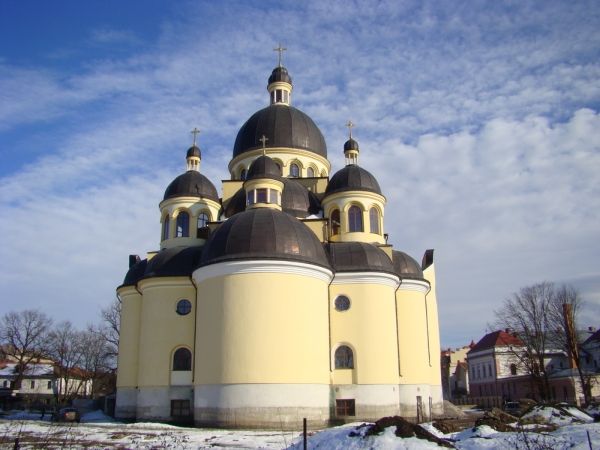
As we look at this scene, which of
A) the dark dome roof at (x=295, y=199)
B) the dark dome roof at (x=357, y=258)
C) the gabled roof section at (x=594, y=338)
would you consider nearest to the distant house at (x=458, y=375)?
the gabled roof section at (x=594, y=338)

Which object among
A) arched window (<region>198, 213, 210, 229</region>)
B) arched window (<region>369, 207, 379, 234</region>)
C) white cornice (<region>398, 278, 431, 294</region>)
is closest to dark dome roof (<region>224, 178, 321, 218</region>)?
arched window (<region>198, 213, 210, 229</region>)

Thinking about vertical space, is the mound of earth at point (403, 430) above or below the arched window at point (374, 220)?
below

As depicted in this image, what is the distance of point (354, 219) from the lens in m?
30.0

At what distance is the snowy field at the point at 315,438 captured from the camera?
42.1ft

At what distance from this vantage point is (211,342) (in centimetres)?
2288

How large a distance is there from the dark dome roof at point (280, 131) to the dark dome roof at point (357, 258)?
9055 millimetres

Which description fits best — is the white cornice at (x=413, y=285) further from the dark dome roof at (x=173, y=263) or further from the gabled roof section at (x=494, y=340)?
the gabled roof section at (x=494, y=340)

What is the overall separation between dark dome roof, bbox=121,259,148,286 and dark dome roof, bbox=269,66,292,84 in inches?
561

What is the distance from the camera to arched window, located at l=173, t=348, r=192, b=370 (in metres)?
25.4

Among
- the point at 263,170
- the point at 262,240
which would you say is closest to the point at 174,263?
the point at 263,170

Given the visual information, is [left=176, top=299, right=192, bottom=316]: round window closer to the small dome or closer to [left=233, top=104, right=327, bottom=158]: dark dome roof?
the small dome

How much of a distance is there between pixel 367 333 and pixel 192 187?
11718 millimetres

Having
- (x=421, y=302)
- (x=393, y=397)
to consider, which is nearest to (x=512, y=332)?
(x=421, y=302)

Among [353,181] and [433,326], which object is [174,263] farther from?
[433,326]
